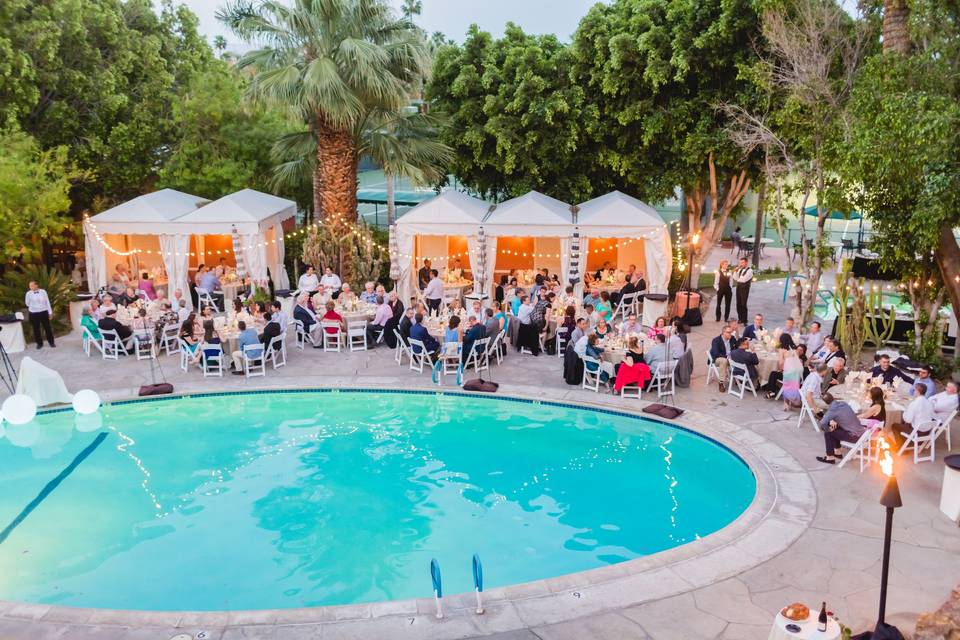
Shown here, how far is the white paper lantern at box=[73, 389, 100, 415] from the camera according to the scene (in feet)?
44.0

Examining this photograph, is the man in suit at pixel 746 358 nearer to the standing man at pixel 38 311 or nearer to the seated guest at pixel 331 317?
the seated guest at pixel 331 317

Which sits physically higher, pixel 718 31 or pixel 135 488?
pixel 718 31

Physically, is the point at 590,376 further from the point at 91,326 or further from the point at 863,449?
the point at 91,326

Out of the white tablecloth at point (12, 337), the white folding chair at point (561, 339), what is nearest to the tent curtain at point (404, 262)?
the white folding chair at point (561, 339)

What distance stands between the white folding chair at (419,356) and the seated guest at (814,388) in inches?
264

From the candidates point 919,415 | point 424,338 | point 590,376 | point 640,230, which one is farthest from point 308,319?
point 919,415

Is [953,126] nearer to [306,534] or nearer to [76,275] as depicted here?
[306,534]

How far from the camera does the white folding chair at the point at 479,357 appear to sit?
50.0ft

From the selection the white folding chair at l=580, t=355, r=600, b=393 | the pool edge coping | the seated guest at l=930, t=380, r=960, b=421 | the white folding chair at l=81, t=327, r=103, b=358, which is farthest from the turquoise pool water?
the white folding chair at l=81, t=327, r=103, b=358

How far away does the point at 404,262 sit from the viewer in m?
20.3

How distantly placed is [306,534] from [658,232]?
40.5 feet

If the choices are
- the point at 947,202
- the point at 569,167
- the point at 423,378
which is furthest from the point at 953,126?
the point at 569,167

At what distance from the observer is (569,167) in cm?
2272

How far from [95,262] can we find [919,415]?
18913mm
